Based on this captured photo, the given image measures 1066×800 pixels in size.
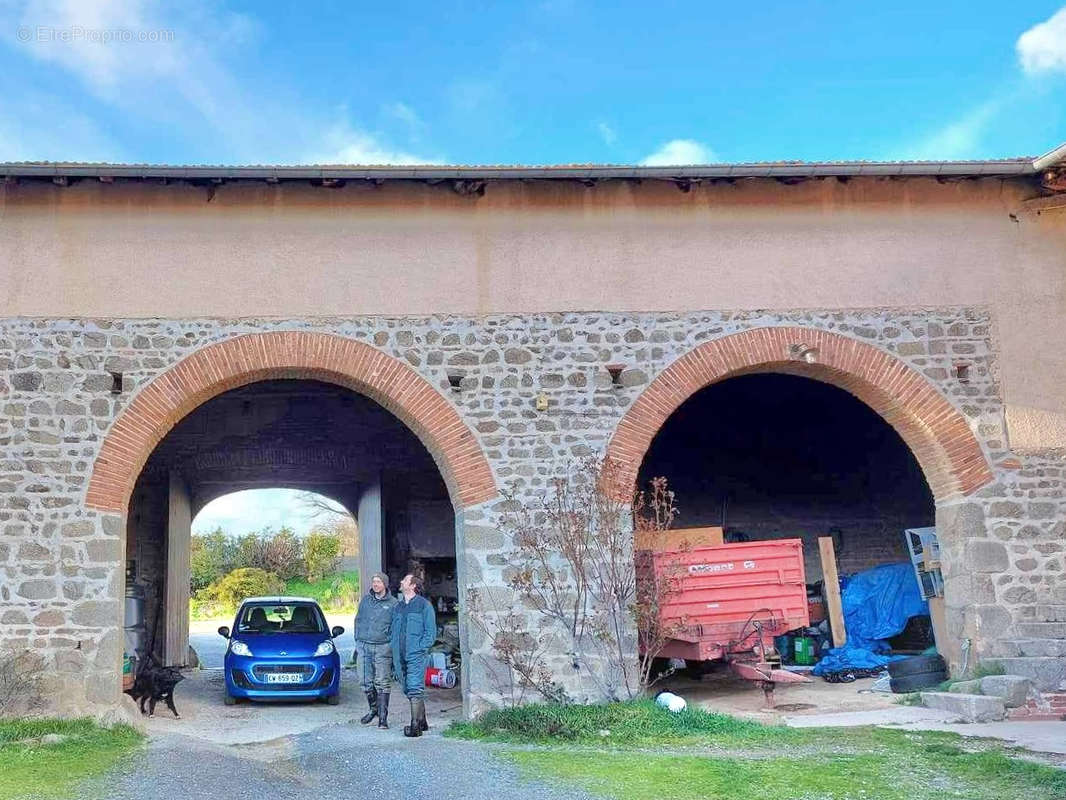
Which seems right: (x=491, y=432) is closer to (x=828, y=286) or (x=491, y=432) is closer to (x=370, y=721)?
(x=370, y=721)

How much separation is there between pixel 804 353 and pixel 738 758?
13.9ft

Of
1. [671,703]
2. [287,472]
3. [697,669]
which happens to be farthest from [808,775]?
[287,472]

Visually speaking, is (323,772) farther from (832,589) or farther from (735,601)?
(832,589)

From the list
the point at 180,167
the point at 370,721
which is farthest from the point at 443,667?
the point at 180,167

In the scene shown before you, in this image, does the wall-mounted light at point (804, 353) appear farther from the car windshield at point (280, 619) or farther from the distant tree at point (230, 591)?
the distant tree at point (230, 591)

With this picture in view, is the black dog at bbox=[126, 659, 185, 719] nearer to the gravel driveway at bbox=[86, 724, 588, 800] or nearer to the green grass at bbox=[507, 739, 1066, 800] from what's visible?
the gravel driveway at bbox=[86, 724, 588, 800]

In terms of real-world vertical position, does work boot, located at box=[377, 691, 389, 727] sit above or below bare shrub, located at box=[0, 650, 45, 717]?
below

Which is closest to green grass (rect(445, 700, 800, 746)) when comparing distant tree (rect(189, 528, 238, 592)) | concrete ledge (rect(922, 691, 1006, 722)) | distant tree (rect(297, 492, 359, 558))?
concrete ledge (rect(922, 691, 1006, 722))

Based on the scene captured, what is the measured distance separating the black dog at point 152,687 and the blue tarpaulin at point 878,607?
7249mm

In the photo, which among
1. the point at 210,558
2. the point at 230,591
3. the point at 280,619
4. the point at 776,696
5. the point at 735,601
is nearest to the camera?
the point at 735,601

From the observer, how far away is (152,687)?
1030 centimetres

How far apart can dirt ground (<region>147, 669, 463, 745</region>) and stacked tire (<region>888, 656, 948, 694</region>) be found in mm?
4434

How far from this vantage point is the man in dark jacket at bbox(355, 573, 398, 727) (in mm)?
9547

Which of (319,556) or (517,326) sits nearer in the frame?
(517,326)
